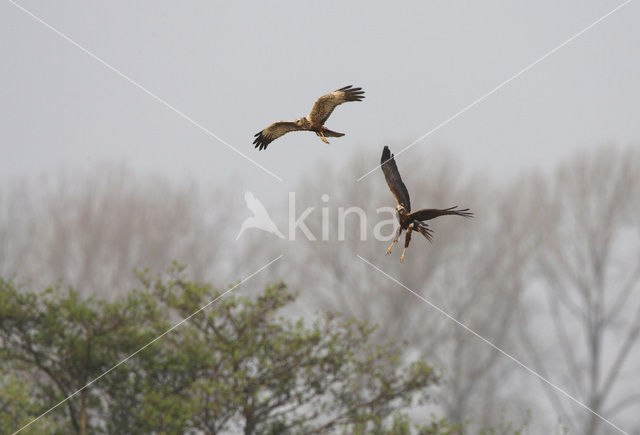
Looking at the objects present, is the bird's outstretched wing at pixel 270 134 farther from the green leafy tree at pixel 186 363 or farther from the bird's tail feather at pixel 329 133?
the green leafy tree at pixel 186 363

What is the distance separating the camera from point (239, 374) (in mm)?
8164

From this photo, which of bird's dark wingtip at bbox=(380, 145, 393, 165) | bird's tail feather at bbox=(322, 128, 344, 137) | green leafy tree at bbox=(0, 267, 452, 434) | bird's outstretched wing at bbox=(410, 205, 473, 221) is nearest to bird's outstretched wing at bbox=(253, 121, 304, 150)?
bird's tail feather at bbox=(322, 128, 344, 137)

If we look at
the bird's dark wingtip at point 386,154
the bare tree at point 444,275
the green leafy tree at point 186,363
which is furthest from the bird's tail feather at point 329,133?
the bare tree at point 444,275

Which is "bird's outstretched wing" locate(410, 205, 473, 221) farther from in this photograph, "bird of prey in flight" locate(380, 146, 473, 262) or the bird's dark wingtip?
the bird's dark wingtip

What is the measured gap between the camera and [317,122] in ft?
9.75

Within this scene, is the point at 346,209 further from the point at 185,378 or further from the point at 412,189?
the point at 185,378

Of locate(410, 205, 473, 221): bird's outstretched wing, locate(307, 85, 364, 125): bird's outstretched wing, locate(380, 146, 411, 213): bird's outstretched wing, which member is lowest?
locate(410, 205, 473, 221): bird's outstretched wing

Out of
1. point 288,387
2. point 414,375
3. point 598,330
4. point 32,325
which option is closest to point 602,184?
point 598,330

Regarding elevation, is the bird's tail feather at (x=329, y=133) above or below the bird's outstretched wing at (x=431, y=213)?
above

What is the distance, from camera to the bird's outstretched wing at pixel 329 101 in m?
2.99

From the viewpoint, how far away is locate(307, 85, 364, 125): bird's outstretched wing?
9.82 feet

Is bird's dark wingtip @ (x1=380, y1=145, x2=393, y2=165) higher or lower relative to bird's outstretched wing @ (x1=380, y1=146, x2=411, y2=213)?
higher

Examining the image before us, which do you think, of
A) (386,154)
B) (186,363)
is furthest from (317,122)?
(186,363)

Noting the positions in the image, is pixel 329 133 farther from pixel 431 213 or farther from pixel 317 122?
pixel 431 213
